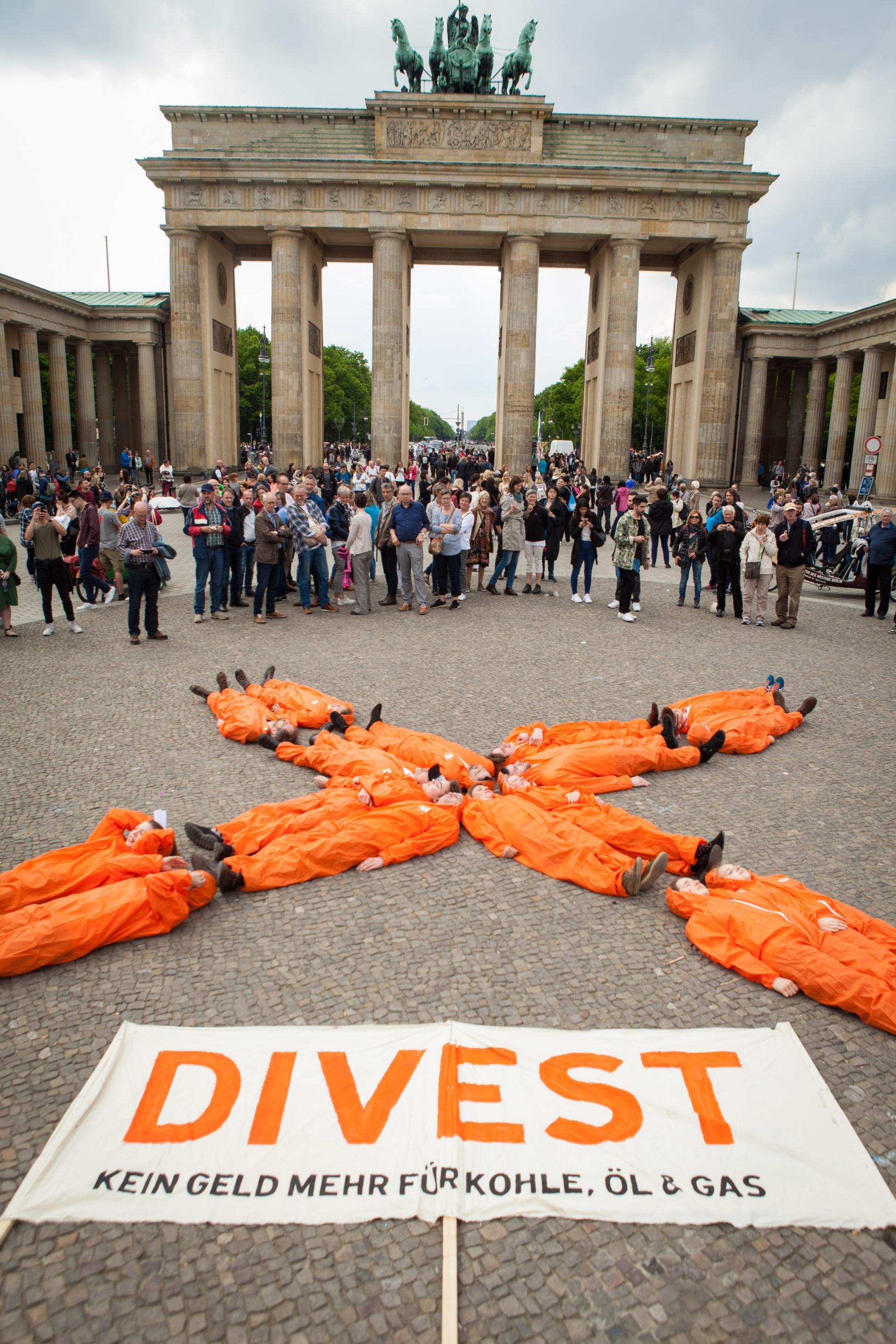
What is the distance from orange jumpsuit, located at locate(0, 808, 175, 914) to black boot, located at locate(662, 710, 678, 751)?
4.24m

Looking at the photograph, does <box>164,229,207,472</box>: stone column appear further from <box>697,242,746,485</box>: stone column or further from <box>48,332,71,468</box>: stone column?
<box>697,242,746,485</box>: stone column

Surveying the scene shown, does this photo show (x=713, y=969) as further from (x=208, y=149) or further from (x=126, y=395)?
(x=126, y=395)

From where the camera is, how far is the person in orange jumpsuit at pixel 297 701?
335 inches

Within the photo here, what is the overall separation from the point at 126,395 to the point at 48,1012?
5713 centimetres

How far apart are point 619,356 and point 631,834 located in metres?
39.5

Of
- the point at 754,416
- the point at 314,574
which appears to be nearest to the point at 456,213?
the point at 754,416

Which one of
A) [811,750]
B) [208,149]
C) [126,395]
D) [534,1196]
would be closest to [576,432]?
[126,395]

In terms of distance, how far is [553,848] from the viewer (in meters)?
5.75

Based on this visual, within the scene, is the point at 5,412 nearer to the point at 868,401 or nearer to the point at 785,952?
the point at 868,401

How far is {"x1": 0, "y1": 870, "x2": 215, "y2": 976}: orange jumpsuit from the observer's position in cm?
456

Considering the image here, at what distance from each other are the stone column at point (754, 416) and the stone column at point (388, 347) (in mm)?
18799

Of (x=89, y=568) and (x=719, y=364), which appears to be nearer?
(x=89, y=568)

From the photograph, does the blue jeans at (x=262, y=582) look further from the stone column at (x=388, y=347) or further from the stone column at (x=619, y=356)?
the stone column at (x=619, y=356)

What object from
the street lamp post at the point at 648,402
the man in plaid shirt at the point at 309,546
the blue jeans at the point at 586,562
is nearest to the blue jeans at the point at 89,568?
the man in plaid shirt at the point at 309,546
